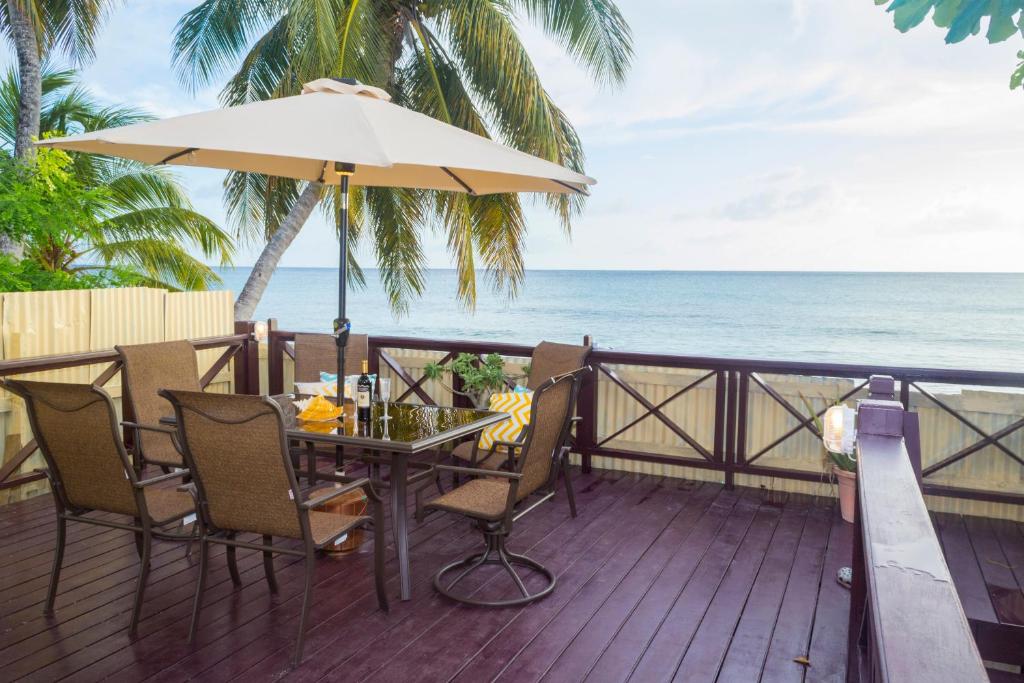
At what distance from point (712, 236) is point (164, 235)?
23.6m

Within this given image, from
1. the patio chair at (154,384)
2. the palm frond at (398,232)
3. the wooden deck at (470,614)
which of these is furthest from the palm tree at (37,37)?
the wooden deck at (470,614)

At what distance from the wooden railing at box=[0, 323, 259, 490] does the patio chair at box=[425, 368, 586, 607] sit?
1870 millimetres

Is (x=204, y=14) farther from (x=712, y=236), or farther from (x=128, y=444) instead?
(x=712, y=236)

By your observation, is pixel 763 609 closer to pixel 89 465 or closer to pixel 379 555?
pixel 379 555

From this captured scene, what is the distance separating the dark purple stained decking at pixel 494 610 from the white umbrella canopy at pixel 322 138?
1857mm

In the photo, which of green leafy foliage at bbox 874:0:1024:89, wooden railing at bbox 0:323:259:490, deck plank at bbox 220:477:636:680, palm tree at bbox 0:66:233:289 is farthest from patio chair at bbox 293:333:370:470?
palm tree at bbox 0:66:233:289

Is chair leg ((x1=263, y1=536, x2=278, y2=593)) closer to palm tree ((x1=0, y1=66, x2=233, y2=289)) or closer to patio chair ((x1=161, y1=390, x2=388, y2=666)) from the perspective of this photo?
patio chair ((x1=161, y1=390, x2=388, y2=666))

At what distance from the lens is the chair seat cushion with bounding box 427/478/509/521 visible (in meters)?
3.39

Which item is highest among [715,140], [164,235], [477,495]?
[715,140]

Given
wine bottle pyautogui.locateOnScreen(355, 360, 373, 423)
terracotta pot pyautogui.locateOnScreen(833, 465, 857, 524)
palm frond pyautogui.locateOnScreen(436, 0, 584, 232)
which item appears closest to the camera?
wine bottle pyautogui.locateOnScreen(355, 360, 373, 423)

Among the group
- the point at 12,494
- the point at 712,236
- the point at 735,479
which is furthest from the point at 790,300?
the point at 12,494

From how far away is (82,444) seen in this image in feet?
10.5

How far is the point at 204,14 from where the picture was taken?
10102mm

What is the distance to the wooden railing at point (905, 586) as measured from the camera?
89cm
